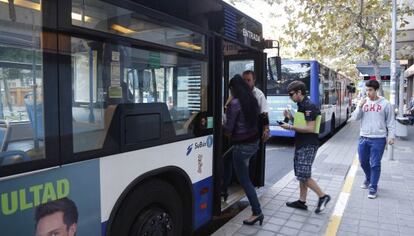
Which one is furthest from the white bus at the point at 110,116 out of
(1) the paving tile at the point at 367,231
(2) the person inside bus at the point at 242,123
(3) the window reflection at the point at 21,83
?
(1) the paving tile at the point at 367,231

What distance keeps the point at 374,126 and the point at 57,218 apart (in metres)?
4.85

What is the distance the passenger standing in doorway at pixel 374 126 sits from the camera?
18.3ft

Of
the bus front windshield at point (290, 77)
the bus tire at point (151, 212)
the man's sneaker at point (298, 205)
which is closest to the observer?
the bus tire at point (151, 212)

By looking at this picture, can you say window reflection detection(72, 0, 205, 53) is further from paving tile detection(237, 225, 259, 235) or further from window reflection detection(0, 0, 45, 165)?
paving tile detection(237, 225, 259, 235)

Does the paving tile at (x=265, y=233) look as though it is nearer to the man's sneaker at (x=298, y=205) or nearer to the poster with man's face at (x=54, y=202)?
the man's sneaker at (x=298, y=205)

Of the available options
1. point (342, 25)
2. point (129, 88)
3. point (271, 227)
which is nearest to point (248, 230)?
point (271, 227)

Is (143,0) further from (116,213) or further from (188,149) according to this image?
(116,213)

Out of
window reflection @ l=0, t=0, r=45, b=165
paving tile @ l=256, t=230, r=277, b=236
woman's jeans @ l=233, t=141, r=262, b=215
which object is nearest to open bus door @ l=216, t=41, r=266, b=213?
woman's jeans @ l=233, t=141, r=262, b=215

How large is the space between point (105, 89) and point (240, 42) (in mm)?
2573

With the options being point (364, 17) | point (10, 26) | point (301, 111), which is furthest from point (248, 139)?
point (364, 17)

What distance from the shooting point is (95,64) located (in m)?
2.55

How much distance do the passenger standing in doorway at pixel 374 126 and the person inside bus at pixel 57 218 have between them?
471cm

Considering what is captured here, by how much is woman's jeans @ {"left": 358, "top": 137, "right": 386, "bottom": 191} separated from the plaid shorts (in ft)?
4.61

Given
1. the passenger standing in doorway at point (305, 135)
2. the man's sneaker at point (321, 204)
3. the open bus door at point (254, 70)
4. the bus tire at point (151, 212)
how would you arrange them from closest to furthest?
the bus tire at point (151, 212) < the passenger standing in doorway at point (305, 135) < the man's sneaker at point (321, 204) < the open bus door at point (254, 70)
